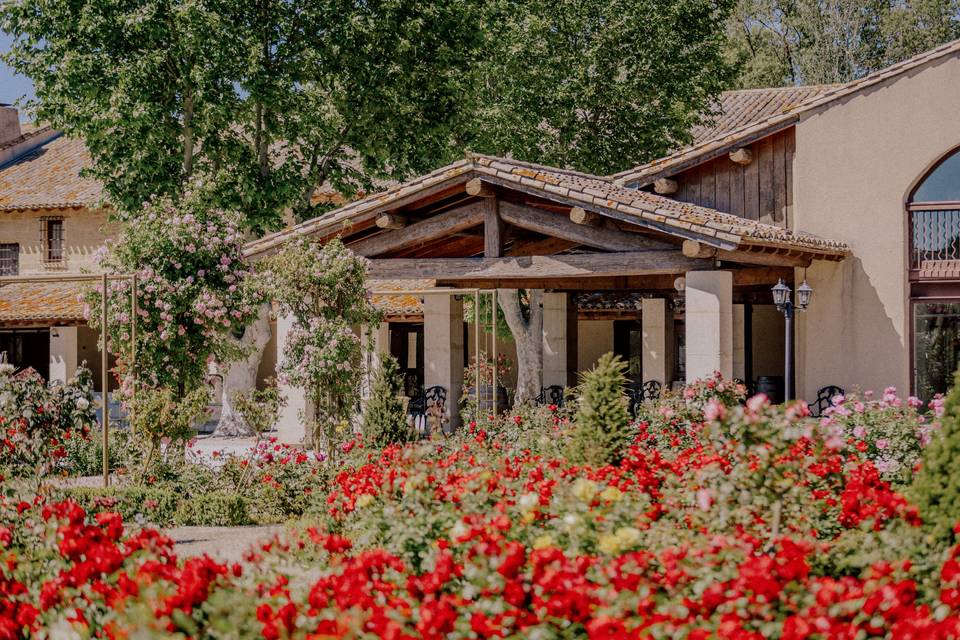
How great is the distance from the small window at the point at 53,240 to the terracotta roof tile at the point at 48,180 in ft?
2.75

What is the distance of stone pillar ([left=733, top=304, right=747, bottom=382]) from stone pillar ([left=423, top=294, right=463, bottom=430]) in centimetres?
475

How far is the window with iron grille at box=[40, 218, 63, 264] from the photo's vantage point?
2828 centimetres

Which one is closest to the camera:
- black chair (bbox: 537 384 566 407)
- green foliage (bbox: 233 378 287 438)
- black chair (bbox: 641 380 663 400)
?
green foliage (bbox: 233 378 287 438)

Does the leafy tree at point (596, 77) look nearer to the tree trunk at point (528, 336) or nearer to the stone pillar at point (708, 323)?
the tree trunk at point (528, 336)

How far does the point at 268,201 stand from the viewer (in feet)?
64.1

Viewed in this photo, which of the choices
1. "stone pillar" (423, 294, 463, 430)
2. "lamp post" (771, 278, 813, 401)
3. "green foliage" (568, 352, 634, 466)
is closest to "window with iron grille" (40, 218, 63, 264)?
"stone pillar" (423, 294, 463, 430)

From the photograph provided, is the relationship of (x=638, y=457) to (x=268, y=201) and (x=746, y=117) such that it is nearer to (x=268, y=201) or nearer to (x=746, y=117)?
(x=268, y=201)

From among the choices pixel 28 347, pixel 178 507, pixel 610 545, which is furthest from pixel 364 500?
pixel 28 347

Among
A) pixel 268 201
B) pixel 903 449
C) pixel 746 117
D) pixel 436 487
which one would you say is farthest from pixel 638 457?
pixel 746 117

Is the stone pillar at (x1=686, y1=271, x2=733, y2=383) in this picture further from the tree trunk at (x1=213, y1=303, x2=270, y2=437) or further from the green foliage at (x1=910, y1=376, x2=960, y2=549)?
the tree trunk at (x1=213, y1=303, x2=270, y2=437)

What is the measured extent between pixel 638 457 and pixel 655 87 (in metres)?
15.9

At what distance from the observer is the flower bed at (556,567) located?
13.7 feet

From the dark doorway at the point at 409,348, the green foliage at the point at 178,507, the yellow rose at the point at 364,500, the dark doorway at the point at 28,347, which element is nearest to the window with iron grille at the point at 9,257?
the dark doorway at the point at 28,347

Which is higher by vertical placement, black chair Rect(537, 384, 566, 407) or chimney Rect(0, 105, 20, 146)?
chimney Rect(0, 105, 20, 146)
